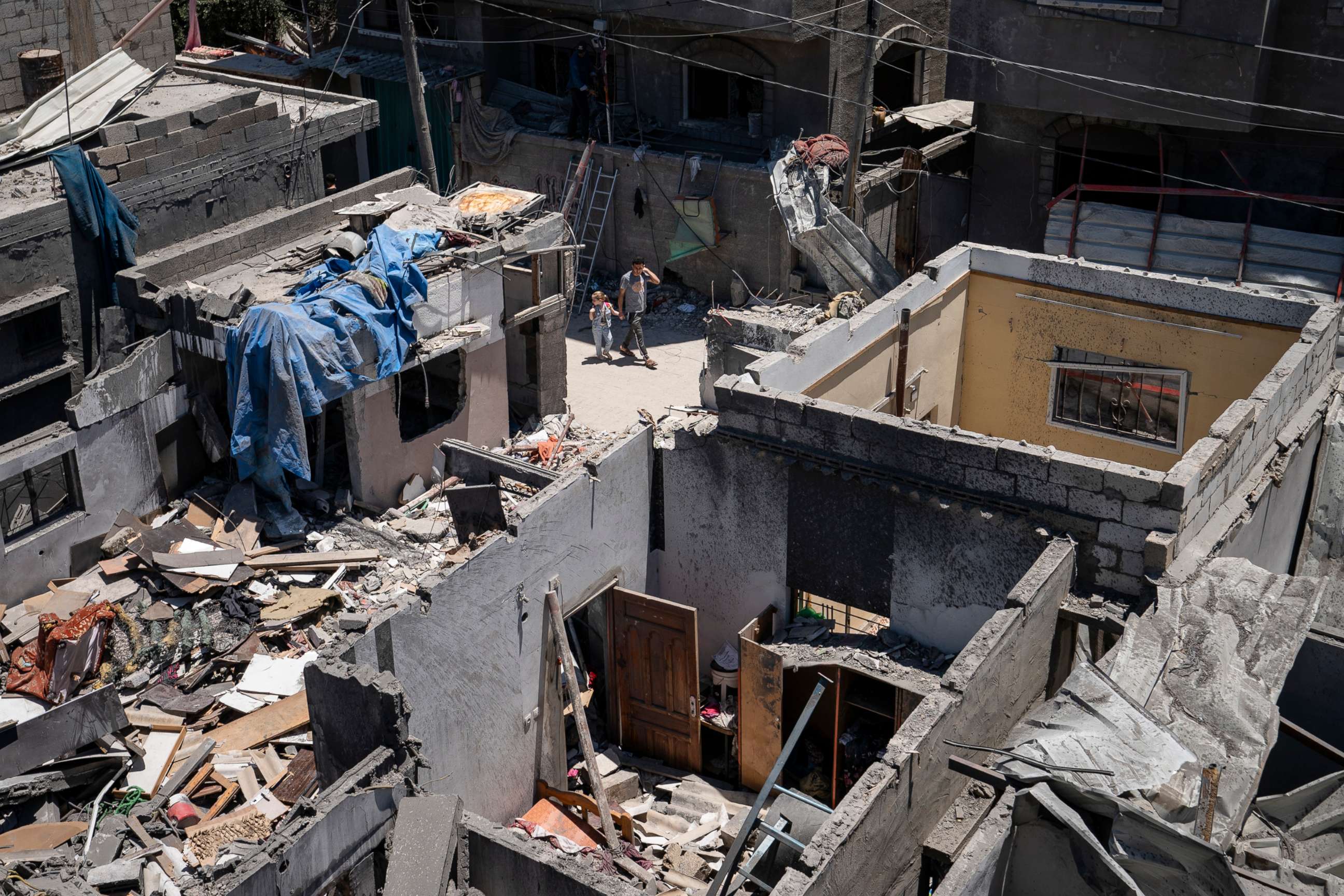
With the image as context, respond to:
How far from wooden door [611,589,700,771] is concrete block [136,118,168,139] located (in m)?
10.2

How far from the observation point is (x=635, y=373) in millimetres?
22953

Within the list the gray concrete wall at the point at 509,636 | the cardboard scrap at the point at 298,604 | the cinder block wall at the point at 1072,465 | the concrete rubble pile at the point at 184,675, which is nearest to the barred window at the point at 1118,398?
the cinder block wall at the point at 1072,465

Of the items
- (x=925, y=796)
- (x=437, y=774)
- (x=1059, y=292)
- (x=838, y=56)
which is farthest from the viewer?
(x=838, y=56)

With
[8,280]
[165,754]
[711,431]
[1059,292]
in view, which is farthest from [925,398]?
[8,280]

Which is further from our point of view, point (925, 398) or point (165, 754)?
point (925, 398)

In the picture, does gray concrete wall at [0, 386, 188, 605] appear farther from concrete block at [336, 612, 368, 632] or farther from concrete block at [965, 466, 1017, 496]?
concrete block at [965, 466, 1017, 496]

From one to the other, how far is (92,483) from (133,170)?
4.81 meters

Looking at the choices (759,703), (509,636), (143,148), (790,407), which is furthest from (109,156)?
(759,703)

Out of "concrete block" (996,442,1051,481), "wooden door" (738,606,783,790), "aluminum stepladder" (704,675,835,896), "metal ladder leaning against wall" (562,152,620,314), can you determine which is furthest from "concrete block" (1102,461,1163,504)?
"metal ladder leaning against wall" (562,152,620,314)

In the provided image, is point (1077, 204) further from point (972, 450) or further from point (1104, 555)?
point (1104, 555)

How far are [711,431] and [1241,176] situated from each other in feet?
38.5

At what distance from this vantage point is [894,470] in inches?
490

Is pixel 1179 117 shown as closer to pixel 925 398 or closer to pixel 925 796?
pixel 925 398

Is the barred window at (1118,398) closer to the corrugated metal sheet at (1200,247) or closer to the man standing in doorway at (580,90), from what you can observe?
the corrugated metal sheet at (1200,247)
